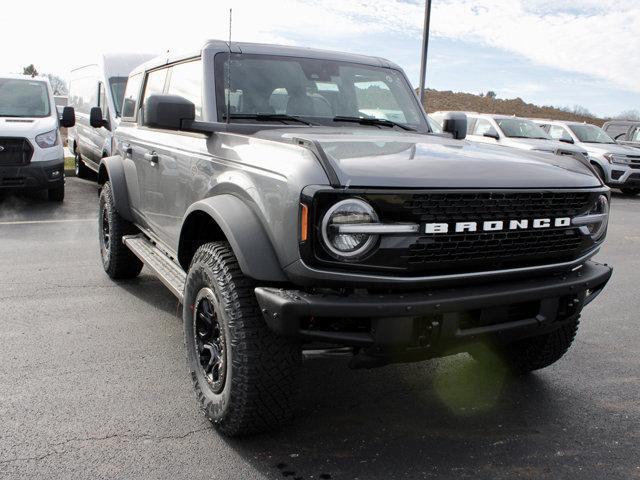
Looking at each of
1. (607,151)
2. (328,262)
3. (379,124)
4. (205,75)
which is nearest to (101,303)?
(205,75)

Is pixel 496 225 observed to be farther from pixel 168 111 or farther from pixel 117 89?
pixel 117 89

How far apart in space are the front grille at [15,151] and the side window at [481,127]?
9.76m

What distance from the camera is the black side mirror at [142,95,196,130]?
3.43m

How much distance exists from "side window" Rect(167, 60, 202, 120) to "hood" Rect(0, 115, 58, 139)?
6.04 meters

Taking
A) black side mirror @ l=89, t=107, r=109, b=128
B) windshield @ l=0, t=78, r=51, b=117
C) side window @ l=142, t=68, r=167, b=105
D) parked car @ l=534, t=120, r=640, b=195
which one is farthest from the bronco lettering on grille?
parked car @ l=534, t=120, r=640, b=195

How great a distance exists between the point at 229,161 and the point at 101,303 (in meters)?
2.47

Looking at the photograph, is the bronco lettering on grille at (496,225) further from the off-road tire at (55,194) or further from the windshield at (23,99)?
the windshield at (23,99)

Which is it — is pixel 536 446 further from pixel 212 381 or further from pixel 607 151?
pixel 607 151

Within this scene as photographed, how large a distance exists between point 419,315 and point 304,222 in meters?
0.60

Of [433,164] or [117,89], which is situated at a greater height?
[433,164]

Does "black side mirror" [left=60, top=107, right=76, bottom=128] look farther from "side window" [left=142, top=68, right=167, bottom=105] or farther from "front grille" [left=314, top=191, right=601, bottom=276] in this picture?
"front grille" [left=314, top=191, right=601, bottom=276]

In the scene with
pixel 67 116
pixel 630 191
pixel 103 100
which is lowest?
pixel 630 191

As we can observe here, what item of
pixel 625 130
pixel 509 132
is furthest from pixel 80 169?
pixel 625 130

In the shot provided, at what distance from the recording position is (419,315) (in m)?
2.59
